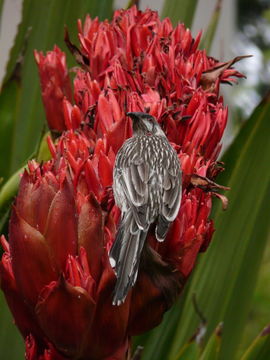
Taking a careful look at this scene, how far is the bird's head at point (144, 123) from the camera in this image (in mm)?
731

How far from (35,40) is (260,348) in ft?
2.10

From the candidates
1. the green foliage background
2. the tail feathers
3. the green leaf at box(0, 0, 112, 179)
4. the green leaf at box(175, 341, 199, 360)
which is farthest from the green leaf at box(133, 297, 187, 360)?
the tail feathers

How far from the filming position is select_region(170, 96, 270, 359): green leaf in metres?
1.06

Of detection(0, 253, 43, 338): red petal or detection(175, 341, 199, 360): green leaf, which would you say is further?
detection(175, 341, 199, 360): green leaf

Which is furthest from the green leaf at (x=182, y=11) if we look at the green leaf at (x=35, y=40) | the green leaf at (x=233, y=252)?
the green leaf at (x=233, y=252)

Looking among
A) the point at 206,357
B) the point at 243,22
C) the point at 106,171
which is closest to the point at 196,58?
the point at 106,171

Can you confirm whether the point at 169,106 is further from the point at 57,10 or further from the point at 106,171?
the point at 57,10

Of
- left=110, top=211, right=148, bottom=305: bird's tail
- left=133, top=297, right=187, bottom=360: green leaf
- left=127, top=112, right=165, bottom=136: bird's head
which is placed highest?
left=127, top=112, right=165, bottom=136: bird's head

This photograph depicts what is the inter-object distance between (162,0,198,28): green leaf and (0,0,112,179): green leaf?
4.1 inches

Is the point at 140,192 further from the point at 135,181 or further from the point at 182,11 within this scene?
the point at 182,11

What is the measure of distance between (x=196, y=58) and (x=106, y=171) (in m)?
0.23

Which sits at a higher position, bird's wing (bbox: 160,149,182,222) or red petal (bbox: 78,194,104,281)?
bird's wing (bbox: 160,149,182,222)

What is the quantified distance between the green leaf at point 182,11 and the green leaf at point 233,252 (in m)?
0.28

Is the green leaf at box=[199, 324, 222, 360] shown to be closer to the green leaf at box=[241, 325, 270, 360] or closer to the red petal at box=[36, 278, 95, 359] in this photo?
the green leaf at box=[241, 325, 270, 360]
